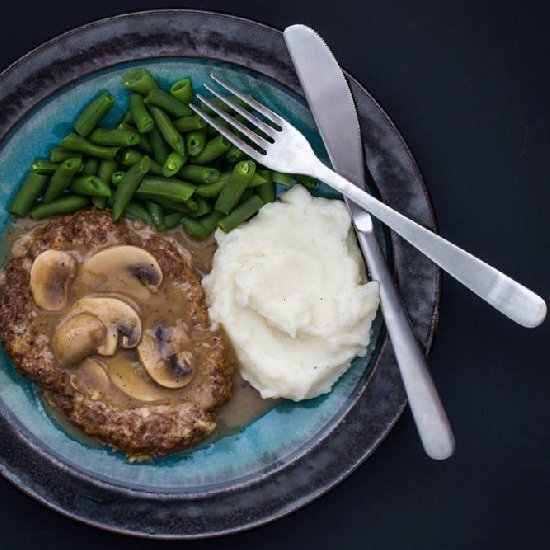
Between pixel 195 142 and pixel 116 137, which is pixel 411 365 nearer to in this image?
pixel 195 142

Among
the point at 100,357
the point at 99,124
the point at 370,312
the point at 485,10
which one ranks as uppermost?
the point at 485,10

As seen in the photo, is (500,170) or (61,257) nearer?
(61,257)

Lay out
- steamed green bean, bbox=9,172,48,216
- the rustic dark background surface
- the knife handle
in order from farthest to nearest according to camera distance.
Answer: the rustic dark background surface < steamed green bean, bbox=9,172,48,216 < the knife handle

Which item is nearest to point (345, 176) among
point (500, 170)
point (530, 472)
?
point (500, 170)

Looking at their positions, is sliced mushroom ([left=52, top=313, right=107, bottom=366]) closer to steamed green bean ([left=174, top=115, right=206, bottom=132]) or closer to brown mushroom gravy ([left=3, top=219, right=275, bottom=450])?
brown mushroom gravy ([left=3, top=219, right=275, bottom=450])

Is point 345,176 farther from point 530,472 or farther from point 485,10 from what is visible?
point 530,472

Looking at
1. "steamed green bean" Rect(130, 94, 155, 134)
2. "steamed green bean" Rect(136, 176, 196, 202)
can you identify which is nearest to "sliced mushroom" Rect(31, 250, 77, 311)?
"steamed green bean" Rect(136, 176, 196, 202)
